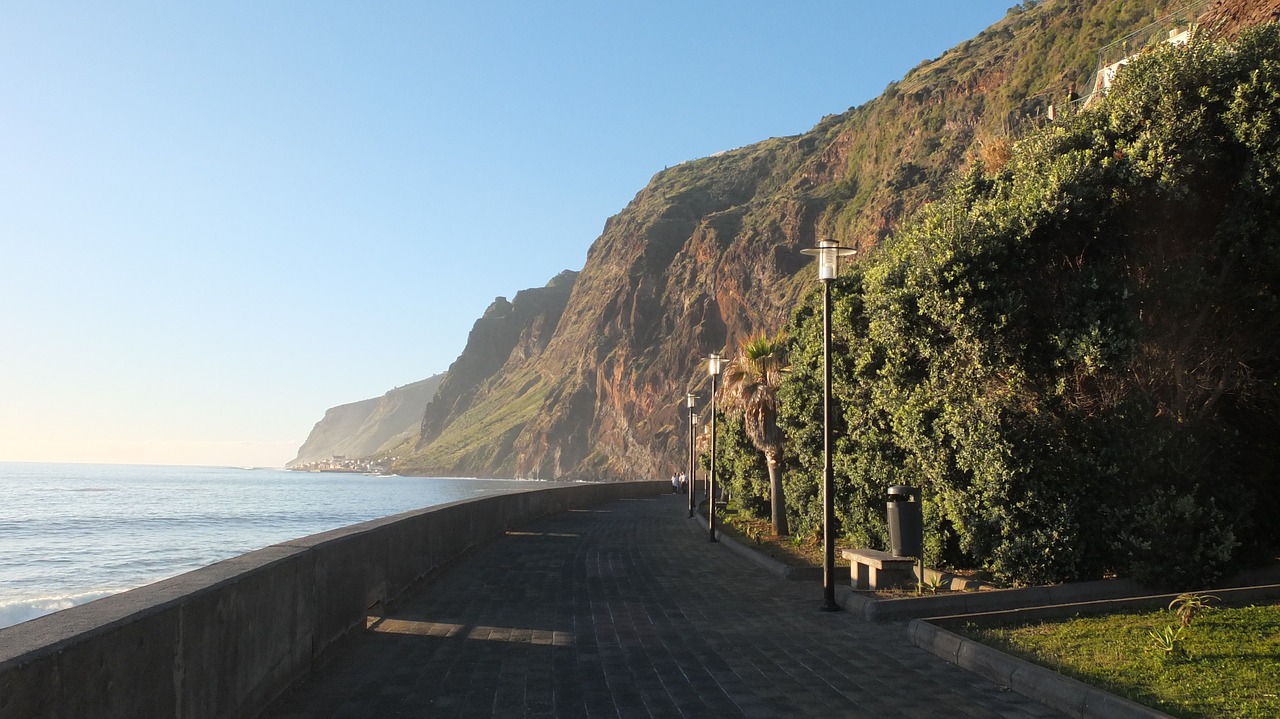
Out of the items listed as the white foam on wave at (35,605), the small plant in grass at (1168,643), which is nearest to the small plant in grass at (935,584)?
the small plant in grass at (1168,643)

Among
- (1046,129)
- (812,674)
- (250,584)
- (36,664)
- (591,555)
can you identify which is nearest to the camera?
(36,664)

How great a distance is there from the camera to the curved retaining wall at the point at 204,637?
12.1 ft

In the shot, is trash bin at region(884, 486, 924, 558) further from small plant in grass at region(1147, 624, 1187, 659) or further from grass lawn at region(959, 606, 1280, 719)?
small plant in grass at region(1147, 624, 1187, 659)

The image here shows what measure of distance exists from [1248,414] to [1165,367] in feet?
5.50

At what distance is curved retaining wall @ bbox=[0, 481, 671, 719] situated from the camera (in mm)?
3677

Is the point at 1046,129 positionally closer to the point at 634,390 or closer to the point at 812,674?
the point at 812,674

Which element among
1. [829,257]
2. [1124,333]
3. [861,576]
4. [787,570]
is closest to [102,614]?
[829,257]

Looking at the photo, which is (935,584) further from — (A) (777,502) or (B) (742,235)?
(B) (742,235)

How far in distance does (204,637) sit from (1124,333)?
10.5m

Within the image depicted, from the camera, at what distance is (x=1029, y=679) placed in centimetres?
678

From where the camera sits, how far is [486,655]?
792cm

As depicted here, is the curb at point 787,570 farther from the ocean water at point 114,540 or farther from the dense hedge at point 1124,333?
the ocean water at point 114,540

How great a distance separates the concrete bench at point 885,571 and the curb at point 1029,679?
10.8 ft

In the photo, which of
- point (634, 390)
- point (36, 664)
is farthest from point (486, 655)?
point (634, 390)
